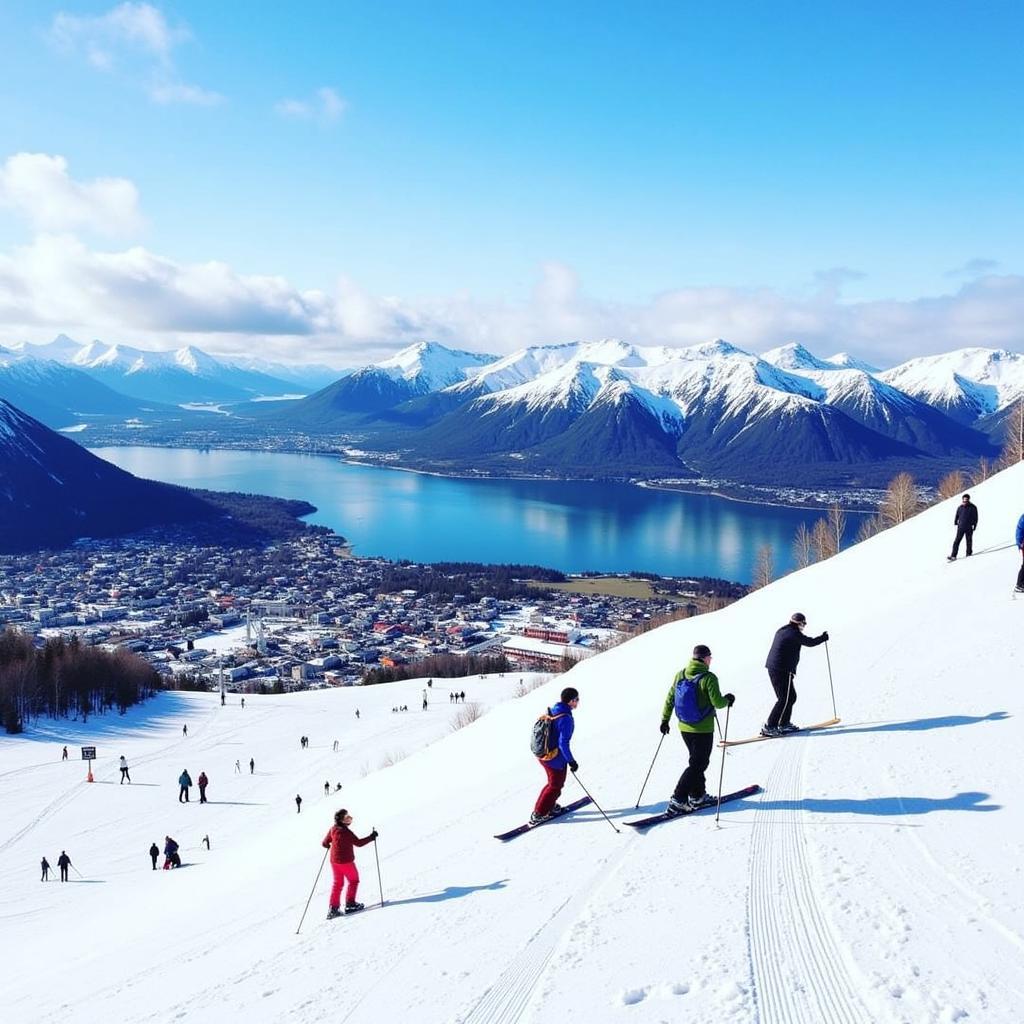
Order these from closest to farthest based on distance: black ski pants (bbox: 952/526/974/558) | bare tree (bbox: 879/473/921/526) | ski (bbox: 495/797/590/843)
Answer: ski (bbox: 495/797/590/843), black ski pants (bbox: 952/526/974/558), bare tree (bbox: 879/473/921/526)

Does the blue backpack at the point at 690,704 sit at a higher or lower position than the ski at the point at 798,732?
higher

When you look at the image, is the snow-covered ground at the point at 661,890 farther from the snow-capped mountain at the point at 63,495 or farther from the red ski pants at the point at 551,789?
the snow-capped mountain at the point at 63,495

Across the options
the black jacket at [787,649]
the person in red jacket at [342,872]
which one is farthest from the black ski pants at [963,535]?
the person in red jacket at [342,872]

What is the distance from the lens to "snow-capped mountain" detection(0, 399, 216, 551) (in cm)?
14525

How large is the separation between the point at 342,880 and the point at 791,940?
4308mm

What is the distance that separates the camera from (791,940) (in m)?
5.14

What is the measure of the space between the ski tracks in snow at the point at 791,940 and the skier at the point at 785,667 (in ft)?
7.81

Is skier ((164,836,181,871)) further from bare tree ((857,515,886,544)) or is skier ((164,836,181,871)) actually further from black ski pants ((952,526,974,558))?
bare tree ((857,515,886,544))

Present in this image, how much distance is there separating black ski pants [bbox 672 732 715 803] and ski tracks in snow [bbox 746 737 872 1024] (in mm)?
651

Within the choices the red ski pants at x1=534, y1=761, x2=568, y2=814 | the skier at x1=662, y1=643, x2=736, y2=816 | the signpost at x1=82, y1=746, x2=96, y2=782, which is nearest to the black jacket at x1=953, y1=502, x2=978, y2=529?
the skier at x1=662, y1=643, x2=736, y2=816

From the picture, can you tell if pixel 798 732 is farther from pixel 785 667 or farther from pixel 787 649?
pixel 787 649

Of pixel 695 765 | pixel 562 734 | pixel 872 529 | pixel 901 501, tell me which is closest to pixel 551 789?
pixel 562 734

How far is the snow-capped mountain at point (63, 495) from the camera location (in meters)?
145

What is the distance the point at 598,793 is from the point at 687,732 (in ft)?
6.54
